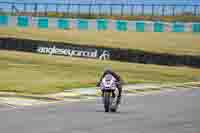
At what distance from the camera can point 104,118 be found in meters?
18.8

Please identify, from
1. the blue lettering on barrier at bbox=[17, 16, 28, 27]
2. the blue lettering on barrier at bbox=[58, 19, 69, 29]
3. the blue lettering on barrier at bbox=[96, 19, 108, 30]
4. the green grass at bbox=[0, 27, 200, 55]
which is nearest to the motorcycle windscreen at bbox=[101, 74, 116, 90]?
the green grass at bbox=[0, 27, 200, 55]

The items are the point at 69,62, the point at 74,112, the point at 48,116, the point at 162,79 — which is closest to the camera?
the point at 48,116

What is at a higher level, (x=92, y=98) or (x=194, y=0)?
(x=194, y=0)

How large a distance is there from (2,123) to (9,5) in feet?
150

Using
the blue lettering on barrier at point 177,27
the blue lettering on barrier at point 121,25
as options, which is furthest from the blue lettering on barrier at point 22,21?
the blue lettering on barrier at point 177,27

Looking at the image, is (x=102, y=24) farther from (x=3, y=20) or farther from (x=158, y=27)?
(x=3, y=20)

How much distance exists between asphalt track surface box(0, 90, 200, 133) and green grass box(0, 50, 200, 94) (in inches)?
247

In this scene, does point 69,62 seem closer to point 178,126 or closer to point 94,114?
point 94,114

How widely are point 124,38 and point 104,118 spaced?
1524 inches

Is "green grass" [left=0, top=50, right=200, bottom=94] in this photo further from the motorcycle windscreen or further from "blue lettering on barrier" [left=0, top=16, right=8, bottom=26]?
the motorcycle windscreen

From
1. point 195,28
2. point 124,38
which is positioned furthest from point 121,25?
point 195,28

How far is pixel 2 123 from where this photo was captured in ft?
55.7

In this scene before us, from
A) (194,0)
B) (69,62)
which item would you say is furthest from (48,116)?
(194,0)

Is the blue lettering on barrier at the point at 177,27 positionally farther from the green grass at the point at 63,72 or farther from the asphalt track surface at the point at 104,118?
the asphalt track surface at the point at 104,118
